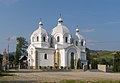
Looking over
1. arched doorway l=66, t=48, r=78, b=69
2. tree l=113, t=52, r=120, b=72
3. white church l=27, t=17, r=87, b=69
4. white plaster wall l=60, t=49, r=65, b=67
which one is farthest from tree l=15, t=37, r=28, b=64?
tree l=113, t=52, r=120, b=72

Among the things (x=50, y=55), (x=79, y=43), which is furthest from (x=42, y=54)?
(x=79, y=43)

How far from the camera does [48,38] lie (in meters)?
84.1

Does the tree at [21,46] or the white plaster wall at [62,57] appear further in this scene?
the tree at [21,46]

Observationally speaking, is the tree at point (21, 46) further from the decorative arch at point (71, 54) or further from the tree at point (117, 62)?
the tree at point (117, 62)

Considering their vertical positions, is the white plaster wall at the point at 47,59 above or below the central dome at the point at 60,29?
below

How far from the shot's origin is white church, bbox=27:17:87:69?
264 feet

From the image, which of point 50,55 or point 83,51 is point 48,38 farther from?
point 83,51

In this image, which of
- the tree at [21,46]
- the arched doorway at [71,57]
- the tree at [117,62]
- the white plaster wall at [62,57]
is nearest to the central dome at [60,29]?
the arched doorway at [71,57]

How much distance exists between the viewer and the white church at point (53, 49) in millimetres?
80438

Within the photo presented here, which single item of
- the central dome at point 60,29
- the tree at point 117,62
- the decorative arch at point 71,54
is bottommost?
the tree at point 117,62

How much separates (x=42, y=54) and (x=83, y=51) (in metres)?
15.0

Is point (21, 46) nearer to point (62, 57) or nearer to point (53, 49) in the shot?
point (53, 49)

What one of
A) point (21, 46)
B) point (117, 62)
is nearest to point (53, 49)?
point (21, 46)

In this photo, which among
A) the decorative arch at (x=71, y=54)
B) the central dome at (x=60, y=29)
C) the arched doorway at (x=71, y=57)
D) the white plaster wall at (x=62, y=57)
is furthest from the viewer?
the central dome at (x=60, y=29)
